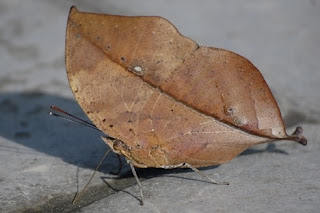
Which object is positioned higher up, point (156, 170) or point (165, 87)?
point (165, 87)

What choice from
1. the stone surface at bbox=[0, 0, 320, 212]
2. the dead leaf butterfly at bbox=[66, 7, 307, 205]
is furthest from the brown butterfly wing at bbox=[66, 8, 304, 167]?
the stone surface at bbox=[0, 0, 320, 212]

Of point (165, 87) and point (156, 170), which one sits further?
point (156, 170)

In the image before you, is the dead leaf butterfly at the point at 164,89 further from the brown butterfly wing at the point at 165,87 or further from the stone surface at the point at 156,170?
the stone surface at the point at 156,170

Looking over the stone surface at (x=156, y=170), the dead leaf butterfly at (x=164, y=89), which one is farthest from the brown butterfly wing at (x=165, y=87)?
the stone surface at (x=156, y=170)

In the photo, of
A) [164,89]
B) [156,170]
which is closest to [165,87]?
[164,89]

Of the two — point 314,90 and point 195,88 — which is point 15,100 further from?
point 314,90

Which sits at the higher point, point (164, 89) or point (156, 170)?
point (164, 89)

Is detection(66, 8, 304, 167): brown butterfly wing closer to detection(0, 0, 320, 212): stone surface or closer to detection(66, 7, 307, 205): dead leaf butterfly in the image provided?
detection(66, 7, 307, 205): dead leaf butterfly

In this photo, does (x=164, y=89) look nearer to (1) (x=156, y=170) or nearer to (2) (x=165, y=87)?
(2) (x=165, y=87)

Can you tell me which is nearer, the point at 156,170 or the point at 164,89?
the point at 164,89
